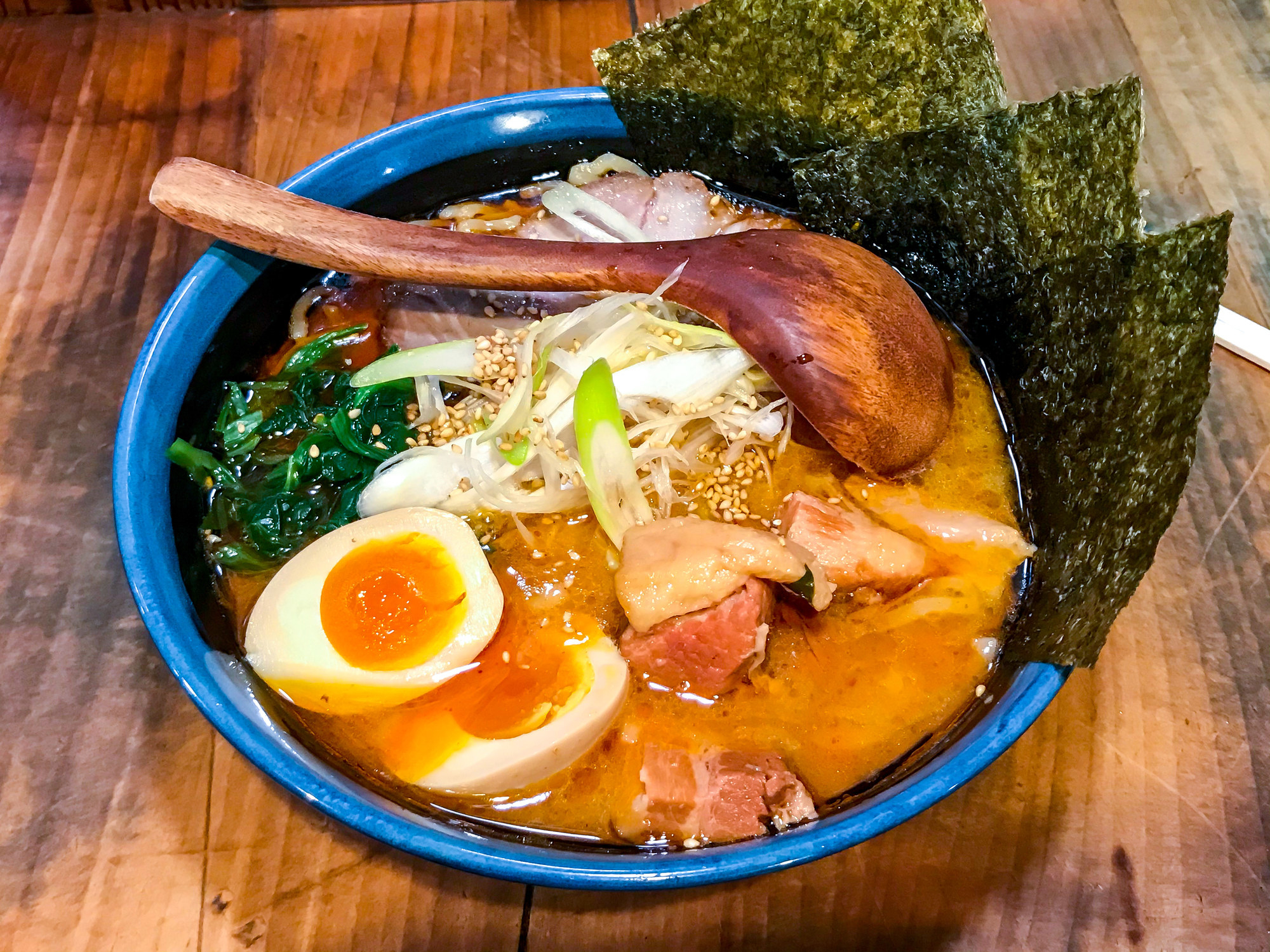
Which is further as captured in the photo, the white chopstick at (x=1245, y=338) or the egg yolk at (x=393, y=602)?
the white chopstick at (x=1245, y=338)

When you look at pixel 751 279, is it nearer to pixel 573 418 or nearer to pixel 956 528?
pixel 573 418

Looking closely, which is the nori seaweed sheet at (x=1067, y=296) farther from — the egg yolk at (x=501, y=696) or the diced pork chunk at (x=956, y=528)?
the egg yolk at (x=501, y=696)

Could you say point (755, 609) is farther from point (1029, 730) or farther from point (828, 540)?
point (1029, 730)

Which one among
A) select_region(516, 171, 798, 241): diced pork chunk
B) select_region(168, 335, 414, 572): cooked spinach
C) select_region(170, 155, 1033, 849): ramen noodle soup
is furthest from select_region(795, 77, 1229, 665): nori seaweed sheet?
select_region(168, 335, 414, 572): cooked spinach

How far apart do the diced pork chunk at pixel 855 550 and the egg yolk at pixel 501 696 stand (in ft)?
1.23

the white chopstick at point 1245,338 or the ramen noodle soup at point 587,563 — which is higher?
the white chopstick at point 1245,338

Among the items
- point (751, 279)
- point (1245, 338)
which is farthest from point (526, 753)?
point (1245, 338)

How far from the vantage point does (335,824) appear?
1.13 metres

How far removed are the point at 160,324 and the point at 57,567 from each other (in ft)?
1.62

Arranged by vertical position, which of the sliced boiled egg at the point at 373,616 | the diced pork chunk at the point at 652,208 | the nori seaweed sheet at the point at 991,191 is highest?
the nori seaweed sheet at the point at 991,191

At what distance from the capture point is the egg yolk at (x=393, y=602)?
112cm

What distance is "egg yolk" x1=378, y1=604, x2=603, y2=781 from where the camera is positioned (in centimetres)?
109

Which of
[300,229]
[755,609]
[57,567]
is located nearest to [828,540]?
[755,609]

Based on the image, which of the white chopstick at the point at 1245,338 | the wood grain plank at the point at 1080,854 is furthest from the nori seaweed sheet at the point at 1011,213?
the white chopstick at the point at 1245,338
